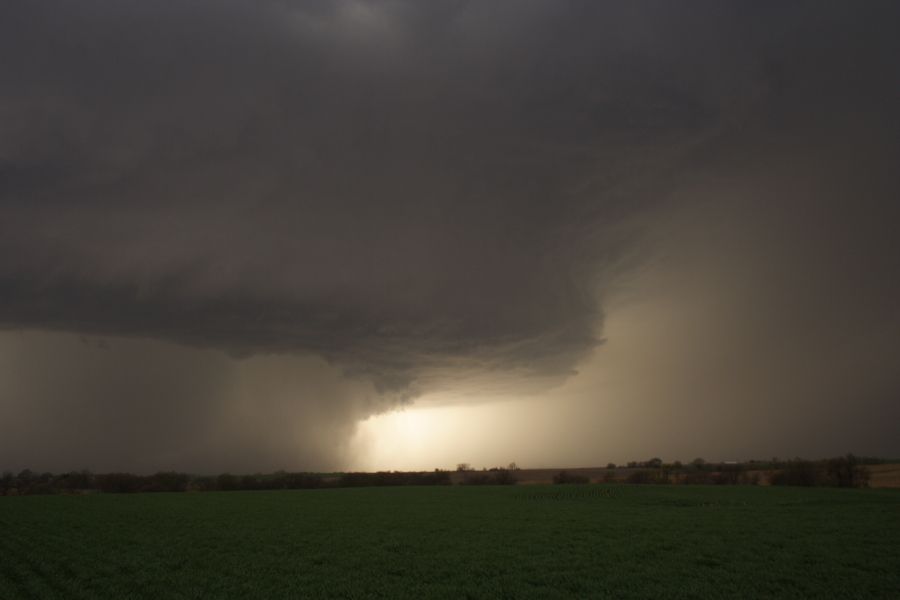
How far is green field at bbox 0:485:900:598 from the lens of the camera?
827 inches

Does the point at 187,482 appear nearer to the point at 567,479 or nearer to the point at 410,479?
the point at 410,479

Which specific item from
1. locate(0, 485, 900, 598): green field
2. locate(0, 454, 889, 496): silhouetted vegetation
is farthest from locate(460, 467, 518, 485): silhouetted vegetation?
locate(0, 485, 900, 598): green field

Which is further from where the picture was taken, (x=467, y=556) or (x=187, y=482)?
(x=187, y=482)

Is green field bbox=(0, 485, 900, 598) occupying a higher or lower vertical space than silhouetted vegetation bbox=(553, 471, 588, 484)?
higher

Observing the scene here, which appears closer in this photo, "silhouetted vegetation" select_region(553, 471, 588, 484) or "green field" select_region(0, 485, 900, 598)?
"green field" select_region(0, 485, 900, 598)

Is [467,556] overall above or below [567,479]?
above

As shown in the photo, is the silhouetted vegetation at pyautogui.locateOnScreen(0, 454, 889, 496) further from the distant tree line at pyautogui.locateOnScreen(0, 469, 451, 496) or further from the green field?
the green field

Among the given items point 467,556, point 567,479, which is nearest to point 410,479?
point 567,479

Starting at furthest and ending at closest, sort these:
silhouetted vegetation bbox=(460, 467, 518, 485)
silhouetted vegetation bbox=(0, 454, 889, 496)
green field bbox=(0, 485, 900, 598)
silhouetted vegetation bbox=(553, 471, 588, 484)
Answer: silhouetted vegetation bbox=(460, 467, 518, 485)
silhouetted vegetation bbox=(553, 471, 588, 484)
silhouetted vegetation bbox=(0, 454, 889, 496)
green field bbox=(0, 485, 900, 598)

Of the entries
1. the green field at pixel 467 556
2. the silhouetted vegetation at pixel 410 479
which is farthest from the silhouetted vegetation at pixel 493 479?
the green field at pixel 467 556

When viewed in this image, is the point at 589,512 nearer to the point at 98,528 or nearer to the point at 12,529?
the point at 98,528

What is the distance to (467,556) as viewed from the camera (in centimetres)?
2869

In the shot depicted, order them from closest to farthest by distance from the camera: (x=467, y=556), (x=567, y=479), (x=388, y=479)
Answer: (x=467, y=556) < (x=567, y=479) < (x=388, y=479)

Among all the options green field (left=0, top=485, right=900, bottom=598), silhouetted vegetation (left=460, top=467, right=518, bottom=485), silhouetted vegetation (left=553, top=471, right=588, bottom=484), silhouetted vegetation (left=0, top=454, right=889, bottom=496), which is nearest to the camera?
green field (left=0, top=485, right=900, bottom=598)
